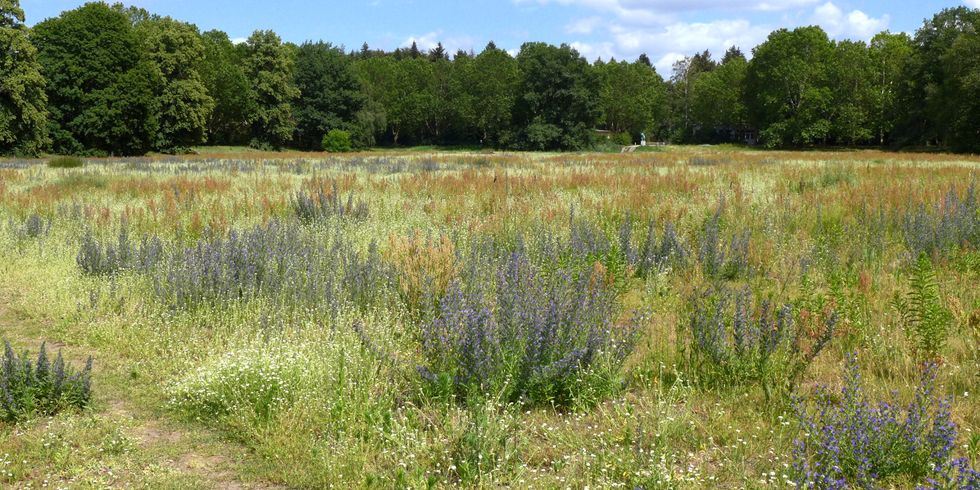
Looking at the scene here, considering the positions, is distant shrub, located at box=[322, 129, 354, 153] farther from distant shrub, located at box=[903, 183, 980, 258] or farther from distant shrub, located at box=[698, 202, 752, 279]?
distant shrub, located at box=[903, 183, 980, 258]

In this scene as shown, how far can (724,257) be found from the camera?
7.97 meters

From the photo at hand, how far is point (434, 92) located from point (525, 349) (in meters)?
89.7

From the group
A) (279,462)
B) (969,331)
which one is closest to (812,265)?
(969,331)

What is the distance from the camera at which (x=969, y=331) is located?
5.45m

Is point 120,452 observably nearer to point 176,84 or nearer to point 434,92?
point 176,84

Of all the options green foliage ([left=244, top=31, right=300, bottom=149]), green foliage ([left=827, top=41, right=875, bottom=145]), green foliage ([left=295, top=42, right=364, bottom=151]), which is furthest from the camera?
green foliage ([left=295, top=42, right=364, bottom=151])

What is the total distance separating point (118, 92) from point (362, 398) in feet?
182

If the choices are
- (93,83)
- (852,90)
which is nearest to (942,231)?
(93,83)

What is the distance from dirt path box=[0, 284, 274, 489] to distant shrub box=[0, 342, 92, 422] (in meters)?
0.13

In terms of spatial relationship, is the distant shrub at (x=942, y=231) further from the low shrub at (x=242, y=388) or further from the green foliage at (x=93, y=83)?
the green foliage at (x=93, y=83)

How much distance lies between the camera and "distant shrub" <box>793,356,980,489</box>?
325 centimetres

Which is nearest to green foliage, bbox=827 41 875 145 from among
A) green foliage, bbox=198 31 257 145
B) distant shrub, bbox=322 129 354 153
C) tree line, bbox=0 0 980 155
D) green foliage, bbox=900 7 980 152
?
tree line, bbox=0 0 980 155

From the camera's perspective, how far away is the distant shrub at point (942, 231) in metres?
8.24

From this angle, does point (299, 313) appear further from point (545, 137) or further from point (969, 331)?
point (545, 137)
